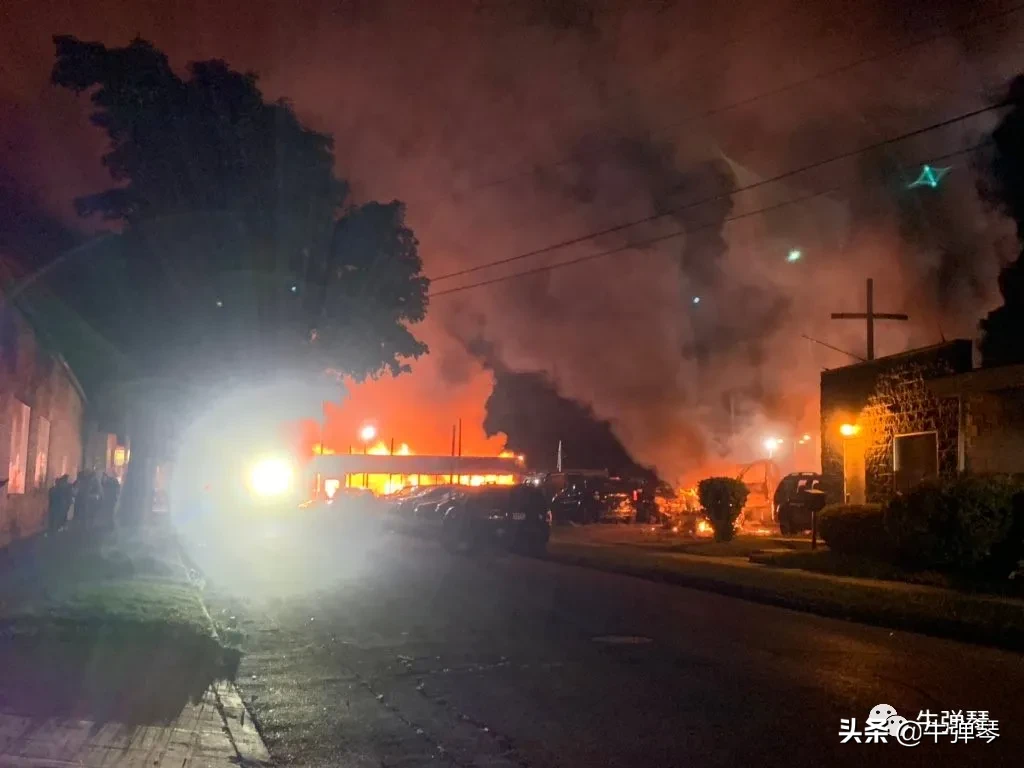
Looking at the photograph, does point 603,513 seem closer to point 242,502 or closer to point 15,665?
point 242,502

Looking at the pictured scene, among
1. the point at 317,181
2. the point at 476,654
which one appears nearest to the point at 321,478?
the point at 317,181

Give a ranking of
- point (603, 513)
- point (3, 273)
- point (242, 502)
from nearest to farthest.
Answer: point (3, 273) < point (603, 513) < point (242, 502)

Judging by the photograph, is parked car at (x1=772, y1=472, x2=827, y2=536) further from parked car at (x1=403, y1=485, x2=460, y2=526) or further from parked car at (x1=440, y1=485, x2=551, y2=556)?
parked car at (x1=403, y1=485, x2=460, y2=526)

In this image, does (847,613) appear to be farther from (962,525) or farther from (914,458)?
(914,458)

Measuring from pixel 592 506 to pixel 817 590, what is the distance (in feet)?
66.4

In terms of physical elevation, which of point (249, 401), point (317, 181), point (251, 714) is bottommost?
point (251, 714)

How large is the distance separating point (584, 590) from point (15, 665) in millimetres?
8369

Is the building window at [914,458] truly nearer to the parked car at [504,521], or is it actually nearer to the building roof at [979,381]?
the building roof at [979,381]

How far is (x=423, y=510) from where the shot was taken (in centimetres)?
2823

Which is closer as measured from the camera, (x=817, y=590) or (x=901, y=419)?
(x=817, y=590)

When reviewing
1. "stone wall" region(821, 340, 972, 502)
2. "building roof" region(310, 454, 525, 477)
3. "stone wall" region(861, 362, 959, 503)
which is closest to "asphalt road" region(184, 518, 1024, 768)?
"stone wall" region(861, 362, 959, 503)

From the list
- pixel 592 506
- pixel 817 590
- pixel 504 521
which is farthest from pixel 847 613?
pixel 592 506

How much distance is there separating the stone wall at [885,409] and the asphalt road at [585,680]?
632 centimetres

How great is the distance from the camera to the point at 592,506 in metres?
33.7
